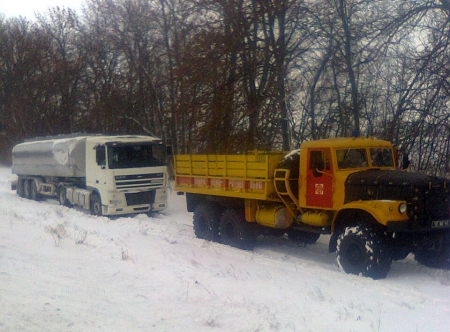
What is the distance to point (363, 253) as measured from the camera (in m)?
Result: 8.80

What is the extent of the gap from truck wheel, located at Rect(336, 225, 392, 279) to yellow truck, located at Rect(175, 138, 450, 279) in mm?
17

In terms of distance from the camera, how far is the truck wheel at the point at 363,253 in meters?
8.62

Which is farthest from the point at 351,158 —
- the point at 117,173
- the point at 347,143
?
the point at 117,173

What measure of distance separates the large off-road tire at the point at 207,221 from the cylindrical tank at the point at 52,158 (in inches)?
258

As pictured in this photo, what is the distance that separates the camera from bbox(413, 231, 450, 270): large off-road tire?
360 inches

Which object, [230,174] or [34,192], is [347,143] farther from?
[34,192]

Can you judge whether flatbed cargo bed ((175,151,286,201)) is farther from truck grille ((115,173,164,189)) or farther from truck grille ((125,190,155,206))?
truck grille ((125,190,155,206))

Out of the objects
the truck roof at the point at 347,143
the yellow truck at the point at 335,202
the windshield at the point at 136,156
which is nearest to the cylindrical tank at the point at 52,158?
the windshield at the point at 136,156

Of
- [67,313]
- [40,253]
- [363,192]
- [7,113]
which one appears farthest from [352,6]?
[7,113]

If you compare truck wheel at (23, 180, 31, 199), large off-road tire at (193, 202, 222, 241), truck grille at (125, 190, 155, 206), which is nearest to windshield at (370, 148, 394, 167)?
large off-road tire at (193, 202, 222, 241)

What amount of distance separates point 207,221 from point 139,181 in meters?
4.12

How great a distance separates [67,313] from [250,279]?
11.2 ft

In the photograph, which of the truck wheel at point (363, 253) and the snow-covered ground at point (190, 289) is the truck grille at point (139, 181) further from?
the truck wheel at point (363, 253)

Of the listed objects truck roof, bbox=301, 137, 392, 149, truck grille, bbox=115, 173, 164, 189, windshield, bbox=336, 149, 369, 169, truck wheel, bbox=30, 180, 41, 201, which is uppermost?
truck roof, bbox=301, 137, 392, 149
